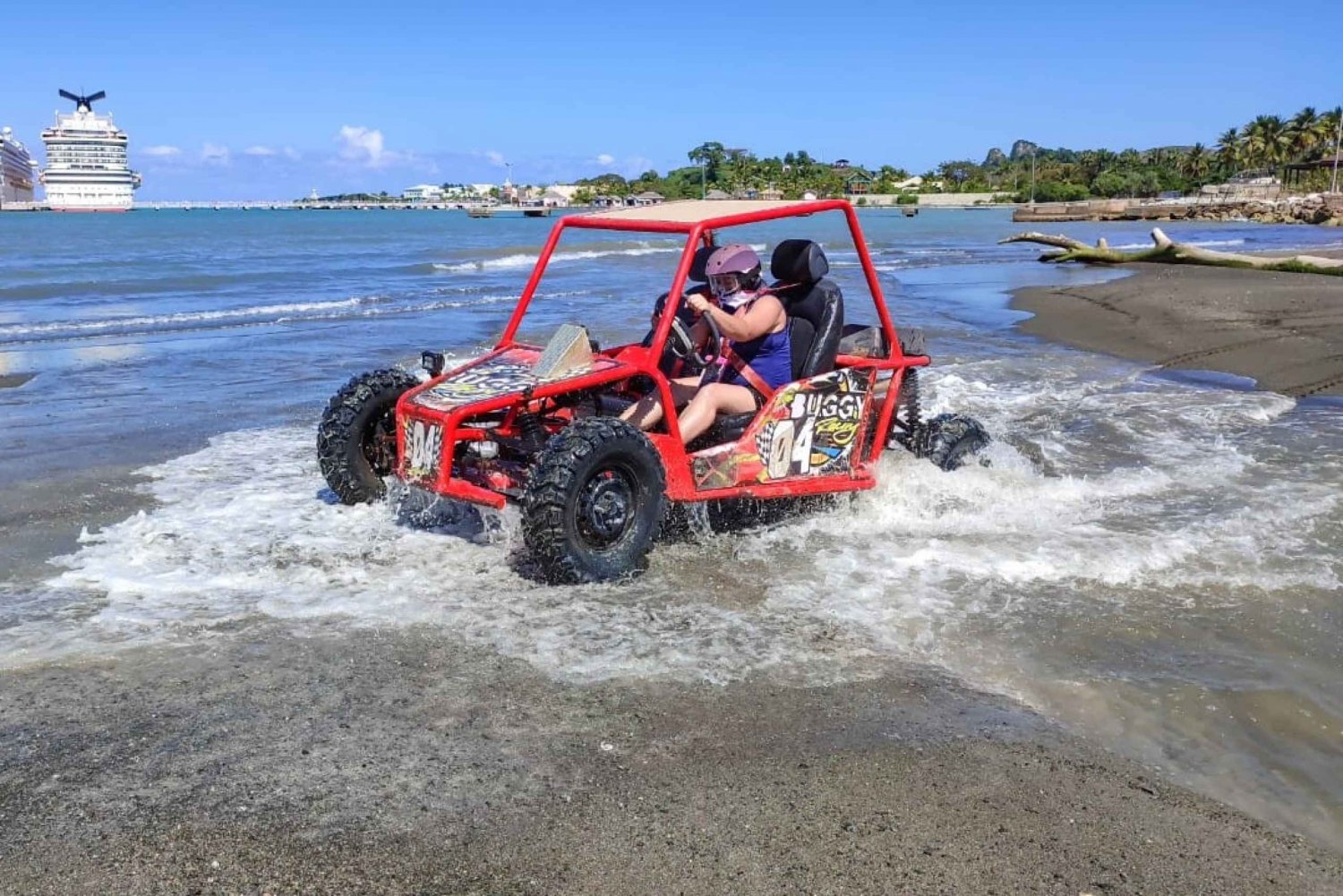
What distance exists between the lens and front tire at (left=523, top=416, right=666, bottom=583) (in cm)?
511

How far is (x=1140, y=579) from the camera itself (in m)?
5.57

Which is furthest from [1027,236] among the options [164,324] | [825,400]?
[825,400]

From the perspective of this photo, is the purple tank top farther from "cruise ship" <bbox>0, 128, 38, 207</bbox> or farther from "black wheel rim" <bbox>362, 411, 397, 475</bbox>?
"cruise ship" <bbox>0, 128, 38, 207</bbox>

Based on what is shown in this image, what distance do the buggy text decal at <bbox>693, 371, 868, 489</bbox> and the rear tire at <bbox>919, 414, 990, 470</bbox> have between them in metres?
0.94

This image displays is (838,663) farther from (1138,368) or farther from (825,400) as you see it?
(1138,368)

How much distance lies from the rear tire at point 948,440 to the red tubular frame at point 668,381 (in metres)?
0.46

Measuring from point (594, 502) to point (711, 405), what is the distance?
3.28ft

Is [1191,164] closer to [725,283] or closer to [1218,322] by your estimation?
[1218,322]

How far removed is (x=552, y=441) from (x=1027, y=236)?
29.1 meters

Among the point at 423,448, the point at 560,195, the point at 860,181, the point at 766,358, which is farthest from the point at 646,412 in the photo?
the point at 560,195

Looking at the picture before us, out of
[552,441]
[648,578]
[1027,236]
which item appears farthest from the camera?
[1027,236]

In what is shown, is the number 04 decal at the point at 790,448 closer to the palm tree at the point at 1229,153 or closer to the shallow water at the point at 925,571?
the shallow water at the point at 925,571

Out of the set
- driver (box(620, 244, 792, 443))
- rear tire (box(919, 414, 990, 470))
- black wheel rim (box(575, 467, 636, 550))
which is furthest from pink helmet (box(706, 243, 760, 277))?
rear tire (box(919, 414, 990, 470))

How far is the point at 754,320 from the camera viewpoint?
6.06m
